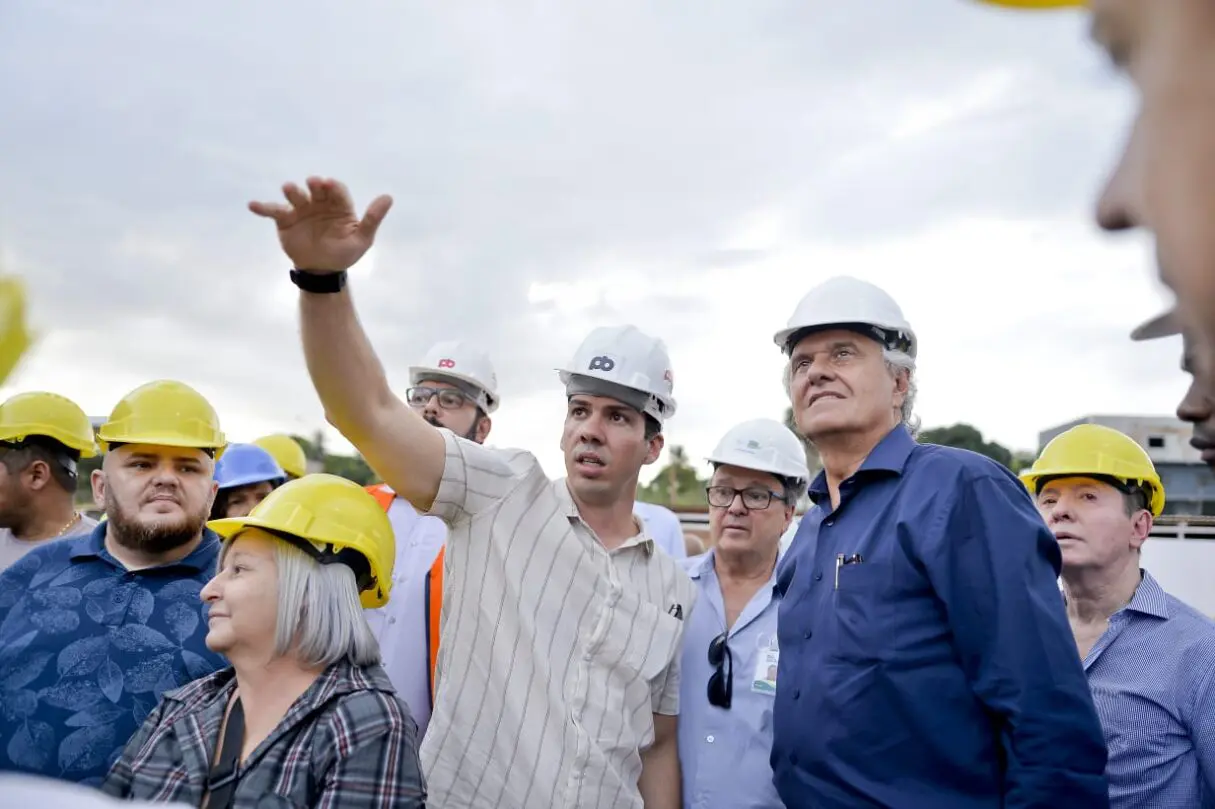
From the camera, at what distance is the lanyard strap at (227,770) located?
247cm

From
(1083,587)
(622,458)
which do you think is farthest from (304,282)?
(1083,587)

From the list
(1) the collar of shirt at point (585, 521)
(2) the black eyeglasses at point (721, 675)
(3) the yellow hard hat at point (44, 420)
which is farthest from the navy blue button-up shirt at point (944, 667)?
(3) the yellow hard hat at point (44, 420)

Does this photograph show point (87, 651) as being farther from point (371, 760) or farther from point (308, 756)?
point (371, 760)

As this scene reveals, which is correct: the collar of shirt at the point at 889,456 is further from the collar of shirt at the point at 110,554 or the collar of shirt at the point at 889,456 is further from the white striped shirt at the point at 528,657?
the collar of shirt at the point at 110,554

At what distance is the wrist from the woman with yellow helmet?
2.74 feet

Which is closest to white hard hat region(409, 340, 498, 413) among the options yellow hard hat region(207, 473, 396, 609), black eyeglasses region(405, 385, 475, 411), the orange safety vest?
black eyeglasses region(405, 385, 475, 411)

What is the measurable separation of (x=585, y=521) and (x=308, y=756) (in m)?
1.34

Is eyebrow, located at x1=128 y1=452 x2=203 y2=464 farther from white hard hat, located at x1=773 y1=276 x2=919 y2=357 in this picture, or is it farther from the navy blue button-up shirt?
the navy blue button-up shirt

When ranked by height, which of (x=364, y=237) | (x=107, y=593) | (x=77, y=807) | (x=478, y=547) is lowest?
(x=77, y=807)

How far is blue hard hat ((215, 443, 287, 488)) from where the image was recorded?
547cm

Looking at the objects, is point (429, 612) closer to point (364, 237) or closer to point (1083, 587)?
point (364, 237)

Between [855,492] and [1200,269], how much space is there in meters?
2.43

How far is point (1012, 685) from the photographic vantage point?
2357 mm

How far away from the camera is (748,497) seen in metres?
4.73
